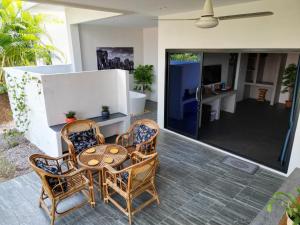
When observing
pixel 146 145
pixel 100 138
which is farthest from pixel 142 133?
pixel 100 138

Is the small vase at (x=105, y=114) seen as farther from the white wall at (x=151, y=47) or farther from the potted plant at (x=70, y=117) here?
the white wall at (x=151, y=47)

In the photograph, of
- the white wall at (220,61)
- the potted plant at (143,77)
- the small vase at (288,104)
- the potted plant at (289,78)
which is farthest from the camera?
the potted plant at (143,77)

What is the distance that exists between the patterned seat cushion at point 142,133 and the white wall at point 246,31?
2187 mm

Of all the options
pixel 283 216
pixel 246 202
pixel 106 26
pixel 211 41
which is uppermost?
pixel 106 26

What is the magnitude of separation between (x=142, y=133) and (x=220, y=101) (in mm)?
3936

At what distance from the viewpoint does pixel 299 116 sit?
3518 millimetres

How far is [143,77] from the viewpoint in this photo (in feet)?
28.1

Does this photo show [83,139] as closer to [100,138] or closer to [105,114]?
[100,138]

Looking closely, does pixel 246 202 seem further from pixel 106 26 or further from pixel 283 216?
pixel 106 26

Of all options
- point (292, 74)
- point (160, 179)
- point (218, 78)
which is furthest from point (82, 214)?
point (292, 74)

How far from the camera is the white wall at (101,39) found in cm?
735

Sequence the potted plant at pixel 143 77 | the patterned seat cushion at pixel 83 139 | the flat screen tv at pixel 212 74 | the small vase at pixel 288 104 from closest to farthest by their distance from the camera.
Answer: the patterned seat cushion at pixel 83 139, the flat screen tv at pixel 212 74, the small vase at pixel 288 104, the potted plant at pixel 143 77

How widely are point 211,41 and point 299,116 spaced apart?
217cm

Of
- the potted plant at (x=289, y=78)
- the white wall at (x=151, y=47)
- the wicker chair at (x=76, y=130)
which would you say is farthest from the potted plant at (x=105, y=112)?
the potted plant at (x=289, y=78)
